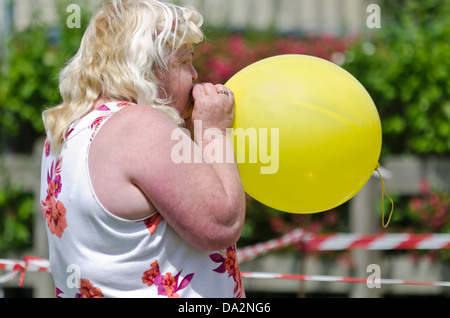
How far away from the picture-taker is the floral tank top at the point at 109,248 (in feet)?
5.17

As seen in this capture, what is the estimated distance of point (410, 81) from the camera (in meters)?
4.59

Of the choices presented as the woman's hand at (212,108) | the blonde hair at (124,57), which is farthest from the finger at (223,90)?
the blonde hair at (124,57)

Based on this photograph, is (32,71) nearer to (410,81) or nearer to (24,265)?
(24,265)

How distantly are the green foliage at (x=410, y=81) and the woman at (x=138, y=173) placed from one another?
10.3ft

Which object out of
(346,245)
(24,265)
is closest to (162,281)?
(24,265)

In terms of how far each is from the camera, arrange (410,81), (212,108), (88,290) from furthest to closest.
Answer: (410,81) → (212,108) → (88,290)

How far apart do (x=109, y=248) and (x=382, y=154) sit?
11.6 feet

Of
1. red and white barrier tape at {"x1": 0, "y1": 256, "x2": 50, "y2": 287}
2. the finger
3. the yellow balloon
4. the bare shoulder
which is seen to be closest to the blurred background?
red and white barrier tape at {"x1": 0, "y1": 256, "x2": 50, "y2": 287}

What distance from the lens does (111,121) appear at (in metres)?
1.58

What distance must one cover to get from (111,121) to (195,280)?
0.52 m

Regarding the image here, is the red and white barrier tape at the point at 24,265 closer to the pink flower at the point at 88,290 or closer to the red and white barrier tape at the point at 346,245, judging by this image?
the red and white barrier tape at the point at 346,245

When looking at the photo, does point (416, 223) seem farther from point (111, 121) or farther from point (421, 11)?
point (111, 121)

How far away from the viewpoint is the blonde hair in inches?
64.7

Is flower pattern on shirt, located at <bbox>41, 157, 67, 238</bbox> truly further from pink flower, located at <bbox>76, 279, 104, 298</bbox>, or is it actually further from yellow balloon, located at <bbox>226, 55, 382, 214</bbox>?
yellow balloon, located at <bbox>226, 55, 382, 214</bbox>
